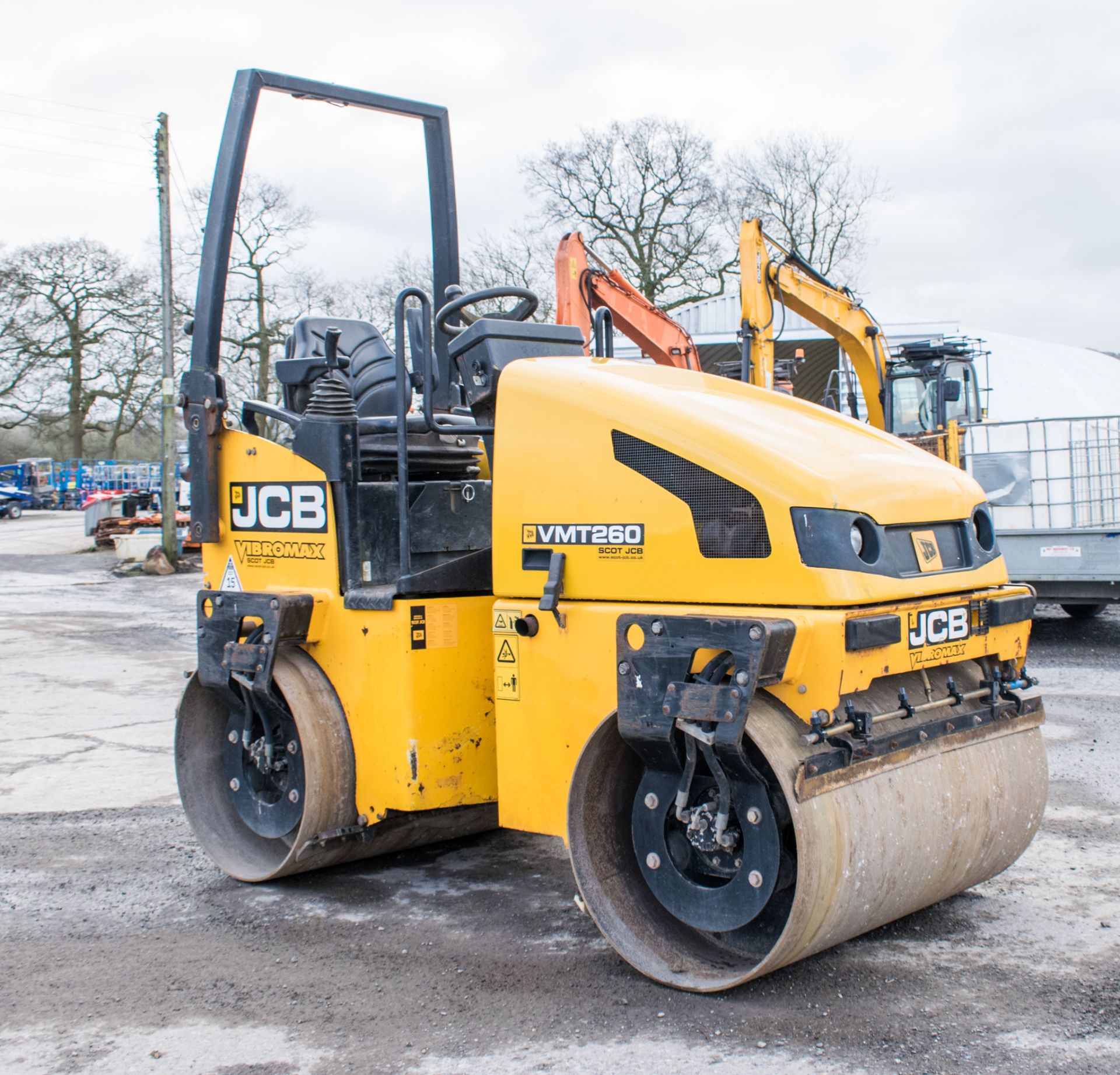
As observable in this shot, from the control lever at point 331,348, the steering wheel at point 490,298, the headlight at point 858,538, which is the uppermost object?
the steering wheel at point 490,298

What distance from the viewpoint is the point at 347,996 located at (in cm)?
339

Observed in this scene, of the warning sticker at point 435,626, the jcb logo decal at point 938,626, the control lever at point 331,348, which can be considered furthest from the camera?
the control lever at point 331,348

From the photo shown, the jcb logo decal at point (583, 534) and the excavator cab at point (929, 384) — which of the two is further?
the excavator cab at point (929, 384)

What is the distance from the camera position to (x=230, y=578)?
14.9 ft

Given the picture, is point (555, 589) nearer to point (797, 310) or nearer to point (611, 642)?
point (611, 642)

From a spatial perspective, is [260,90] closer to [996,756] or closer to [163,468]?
[996,756]

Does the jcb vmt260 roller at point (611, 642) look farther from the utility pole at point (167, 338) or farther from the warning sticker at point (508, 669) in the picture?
the utility pole at point (167, 338)

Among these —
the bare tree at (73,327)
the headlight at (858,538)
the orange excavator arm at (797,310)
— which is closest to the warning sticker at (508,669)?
the headlight at (858,538)

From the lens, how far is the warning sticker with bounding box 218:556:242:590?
452 centimetres

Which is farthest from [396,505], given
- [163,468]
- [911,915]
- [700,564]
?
[163,468]

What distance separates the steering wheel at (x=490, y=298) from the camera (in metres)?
4.14

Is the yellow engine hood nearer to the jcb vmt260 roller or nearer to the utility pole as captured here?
the jcb vmt260 roller

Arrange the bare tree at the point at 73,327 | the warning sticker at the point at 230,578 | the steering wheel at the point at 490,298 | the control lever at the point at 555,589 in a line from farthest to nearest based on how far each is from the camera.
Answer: the bare tree at the point at 73,327 < the warning sticker at the point at 230,578 < the steering wheel at the point at 490,298 < the control lever at the point at 555,589

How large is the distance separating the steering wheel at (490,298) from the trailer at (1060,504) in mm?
6521
